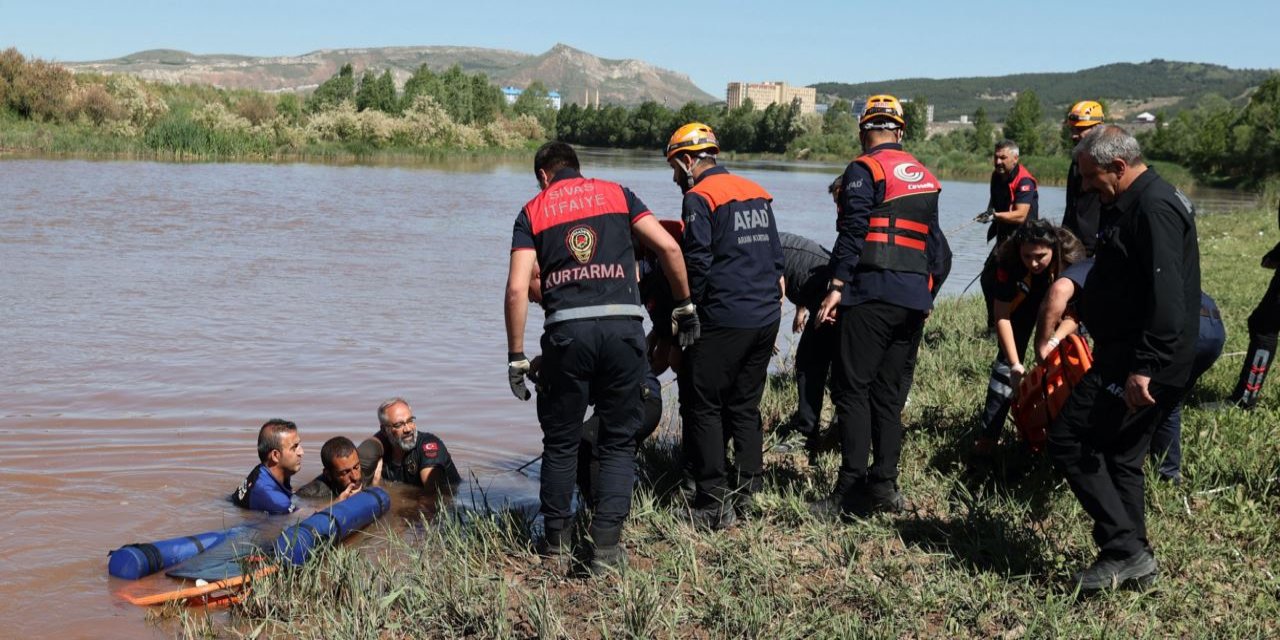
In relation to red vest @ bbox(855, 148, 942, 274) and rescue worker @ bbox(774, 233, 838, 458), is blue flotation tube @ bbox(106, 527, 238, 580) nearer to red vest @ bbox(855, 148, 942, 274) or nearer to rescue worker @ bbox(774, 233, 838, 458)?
rescue worker @ bbox(774, 233, 838, 458)

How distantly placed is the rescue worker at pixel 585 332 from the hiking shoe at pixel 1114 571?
1.75 metres

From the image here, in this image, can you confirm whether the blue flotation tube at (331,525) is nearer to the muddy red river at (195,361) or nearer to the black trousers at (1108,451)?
the muddy red river at (195,361)

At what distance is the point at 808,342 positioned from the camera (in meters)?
6.57

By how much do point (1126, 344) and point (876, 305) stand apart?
1.27 meters

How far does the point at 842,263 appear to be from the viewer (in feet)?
17.5

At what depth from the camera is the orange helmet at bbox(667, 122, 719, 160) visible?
17.9 feet

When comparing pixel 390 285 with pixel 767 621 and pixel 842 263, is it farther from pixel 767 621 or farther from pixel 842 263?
pixel 767 621

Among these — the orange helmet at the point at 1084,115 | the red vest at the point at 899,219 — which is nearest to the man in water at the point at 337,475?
the red vest at the point at 899,219

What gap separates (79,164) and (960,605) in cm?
3754

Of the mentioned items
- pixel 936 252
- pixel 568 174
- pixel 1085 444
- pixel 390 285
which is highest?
pixel 568 174

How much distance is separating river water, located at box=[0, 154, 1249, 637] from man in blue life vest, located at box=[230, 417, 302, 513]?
14 centimetres

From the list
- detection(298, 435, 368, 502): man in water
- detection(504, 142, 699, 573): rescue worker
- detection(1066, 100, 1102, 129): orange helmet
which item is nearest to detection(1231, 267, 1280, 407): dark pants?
detection(1066, 100, 1102, 129): orange helmet

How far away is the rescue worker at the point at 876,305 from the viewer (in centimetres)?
527

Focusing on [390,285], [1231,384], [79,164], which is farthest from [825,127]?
[1231,384]
